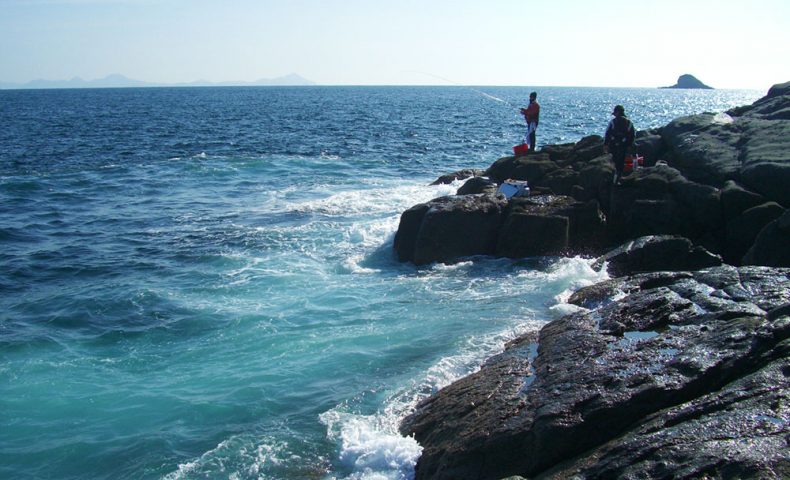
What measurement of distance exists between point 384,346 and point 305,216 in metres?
10.3

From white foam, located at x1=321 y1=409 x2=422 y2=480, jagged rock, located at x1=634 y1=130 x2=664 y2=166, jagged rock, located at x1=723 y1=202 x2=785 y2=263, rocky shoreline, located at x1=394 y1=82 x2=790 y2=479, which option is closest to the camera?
rocky shoreline, located at x1=394 y1=82 x2=790 y2=479

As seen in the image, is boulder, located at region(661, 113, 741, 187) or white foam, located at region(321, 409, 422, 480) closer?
white foam, located at region(321, 409, 422, 480)

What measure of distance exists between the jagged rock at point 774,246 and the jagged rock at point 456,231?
5.45m

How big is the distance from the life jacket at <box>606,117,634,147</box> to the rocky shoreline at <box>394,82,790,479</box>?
0.77 metres

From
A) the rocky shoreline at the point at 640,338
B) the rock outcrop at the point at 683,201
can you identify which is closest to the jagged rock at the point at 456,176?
the rock outcrop at the point at 683,201

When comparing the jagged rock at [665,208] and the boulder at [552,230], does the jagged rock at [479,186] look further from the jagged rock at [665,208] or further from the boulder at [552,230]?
the jagged rock at [665,208]

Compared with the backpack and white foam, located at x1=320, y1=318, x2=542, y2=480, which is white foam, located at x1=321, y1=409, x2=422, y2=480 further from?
the backpack

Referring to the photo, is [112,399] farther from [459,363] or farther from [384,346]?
[459,363]

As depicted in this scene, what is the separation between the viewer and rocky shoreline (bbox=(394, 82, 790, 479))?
522 centimetres

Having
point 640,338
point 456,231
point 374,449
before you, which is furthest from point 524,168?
point 374,449

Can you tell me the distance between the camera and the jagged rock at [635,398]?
4996 mm

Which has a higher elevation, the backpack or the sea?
the backpack

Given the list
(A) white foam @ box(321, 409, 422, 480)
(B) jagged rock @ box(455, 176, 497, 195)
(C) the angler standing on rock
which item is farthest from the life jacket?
(A) white foam @ box(321, 409, 422, 480)

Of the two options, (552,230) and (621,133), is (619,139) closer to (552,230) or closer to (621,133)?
(621,133)
